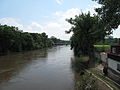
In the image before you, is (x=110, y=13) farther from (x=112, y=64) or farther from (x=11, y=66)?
(x=11, y=66)

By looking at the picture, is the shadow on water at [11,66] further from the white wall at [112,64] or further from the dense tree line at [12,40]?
the dense tree line at [12,40]

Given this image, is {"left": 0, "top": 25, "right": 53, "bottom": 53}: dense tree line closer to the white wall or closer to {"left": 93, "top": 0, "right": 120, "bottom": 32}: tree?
the white wall

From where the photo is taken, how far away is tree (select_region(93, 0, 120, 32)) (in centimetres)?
1253

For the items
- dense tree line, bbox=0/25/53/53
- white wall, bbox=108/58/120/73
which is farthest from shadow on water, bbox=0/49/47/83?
dense tree line, bbox=0/25/53/53

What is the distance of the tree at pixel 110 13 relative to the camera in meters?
12.5

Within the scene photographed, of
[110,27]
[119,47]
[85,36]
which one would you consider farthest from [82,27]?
[110,27]

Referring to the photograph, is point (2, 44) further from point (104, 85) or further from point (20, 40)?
point (104, 85)

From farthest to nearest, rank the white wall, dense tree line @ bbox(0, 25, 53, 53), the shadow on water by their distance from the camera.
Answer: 1. dense tree line @ bbox(0, 25, 53, 53)
2. the shadow on water
3. the white wall

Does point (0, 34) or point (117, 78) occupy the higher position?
point (0, 34)

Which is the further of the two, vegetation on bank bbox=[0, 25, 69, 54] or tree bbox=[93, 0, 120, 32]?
vegetation on bank bbox=[0, 25, 69, 54]

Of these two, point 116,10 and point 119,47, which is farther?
point 119,47

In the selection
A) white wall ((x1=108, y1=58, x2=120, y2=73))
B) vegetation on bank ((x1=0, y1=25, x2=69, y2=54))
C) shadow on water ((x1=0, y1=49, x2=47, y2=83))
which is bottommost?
shadow on water ((x1=0, y1=49, x2=47, y2=83))

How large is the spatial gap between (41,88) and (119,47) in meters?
10.6

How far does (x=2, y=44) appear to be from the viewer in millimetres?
59531
